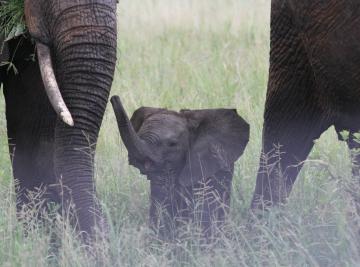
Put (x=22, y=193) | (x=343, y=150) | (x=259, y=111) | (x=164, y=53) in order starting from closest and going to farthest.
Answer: (x=22, y=193), (x=343, y=150), (x=259, y=111), (x=164, y=53)

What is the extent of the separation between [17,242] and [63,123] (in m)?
0.51

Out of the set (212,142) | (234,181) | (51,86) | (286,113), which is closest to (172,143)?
(212,142)

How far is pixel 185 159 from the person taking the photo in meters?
5.20

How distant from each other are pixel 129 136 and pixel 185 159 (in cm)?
45

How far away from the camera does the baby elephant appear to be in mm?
4992

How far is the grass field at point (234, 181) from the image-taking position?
4375 millimetres

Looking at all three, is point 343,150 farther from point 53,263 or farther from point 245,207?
Answer: point 53,263

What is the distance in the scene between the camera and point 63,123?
4.37 m

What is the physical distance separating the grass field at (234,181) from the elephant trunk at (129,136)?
290 millimetres

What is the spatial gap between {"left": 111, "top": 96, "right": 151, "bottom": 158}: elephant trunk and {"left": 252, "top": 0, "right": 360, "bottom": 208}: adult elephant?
518 mm

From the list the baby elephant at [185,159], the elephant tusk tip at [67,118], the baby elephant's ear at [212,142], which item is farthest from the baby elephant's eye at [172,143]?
the elephant tusk tip at [67,118]

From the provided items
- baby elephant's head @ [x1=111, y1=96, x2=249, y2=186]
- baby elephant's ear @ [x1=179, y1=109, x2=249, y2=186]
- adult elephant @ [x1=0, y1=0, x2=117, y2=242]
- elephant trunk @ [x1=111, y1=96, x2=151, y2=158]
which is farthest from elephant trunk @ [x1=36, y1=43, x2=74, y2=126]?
baby elephant's ear @ [x1=179, y1=109, x2=249, y2=186]

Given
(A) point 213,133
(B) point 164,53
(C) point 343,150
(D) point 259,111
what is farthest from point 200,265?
(B) point 164,53

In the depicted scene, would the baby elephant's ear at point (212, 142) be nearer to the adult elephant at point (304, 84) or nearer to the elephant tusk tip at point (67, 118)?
the adult elephant at point (304, 84)
